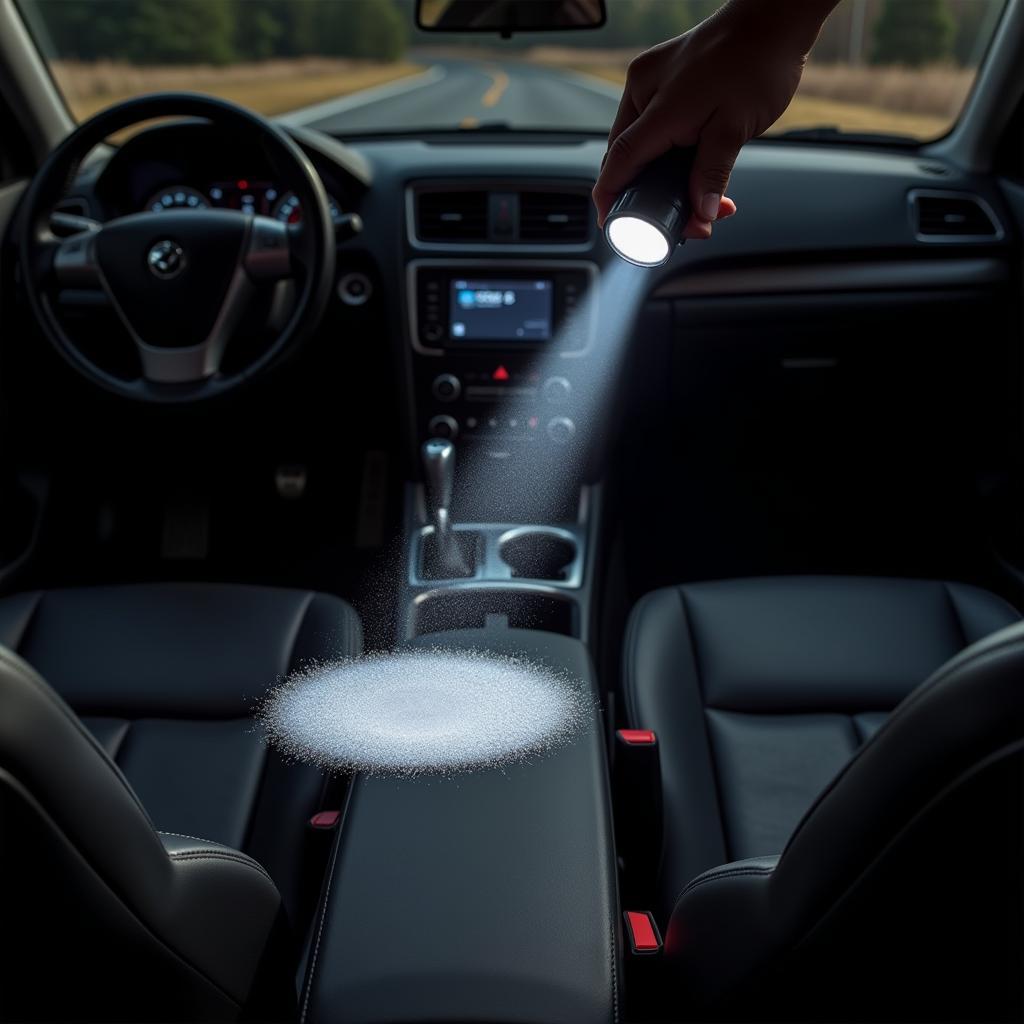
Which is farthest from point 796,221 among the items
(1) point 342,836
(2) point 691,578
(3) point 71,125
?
(1) point 342,836

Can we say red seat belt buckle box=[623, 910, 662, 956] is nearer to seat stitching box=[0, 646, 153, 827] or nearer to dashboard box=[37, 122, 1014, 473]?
seat stitching box=[0, 646, 153, 827]

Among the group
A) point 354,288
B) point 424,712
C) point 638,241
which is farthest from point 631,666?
point 354,288

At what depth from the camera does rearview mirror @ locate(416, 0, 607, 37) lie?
1972mm

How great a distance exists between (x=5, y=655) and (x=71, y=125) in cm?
227

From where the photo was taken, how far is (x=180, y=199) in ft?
7.66

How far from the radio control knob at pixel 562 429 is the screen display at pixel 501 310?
0.17 m

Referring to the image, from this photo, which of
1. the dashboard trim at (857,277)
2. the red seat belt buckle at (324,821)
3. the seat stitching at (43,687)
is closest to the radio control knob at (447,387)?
the dashboard trim at (857,277)

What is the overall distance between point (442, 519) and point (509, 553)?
156 millimetres

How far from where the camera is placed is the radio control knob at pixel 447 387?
2.35 meters

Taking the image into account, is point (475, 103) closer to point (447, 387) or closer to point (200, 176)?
point (200, 176)

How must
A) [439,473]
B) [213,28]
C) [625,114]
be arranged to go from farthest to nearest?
1. [213,28]
2. [439,473]
3. [625,114]

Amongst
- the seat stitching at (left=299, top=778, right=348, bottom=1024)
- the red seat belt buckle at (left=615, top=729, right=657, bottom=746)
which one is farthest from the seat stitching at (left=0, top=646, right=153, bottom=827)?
the red seat belt buckle at (left=615, top=729, right=657, bottom=746)

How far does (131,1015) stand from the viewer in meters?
0.74

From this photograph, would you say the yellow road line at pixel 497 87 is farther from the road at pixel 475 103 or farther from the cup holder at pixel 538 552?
the cup holder at pixel 538 552
